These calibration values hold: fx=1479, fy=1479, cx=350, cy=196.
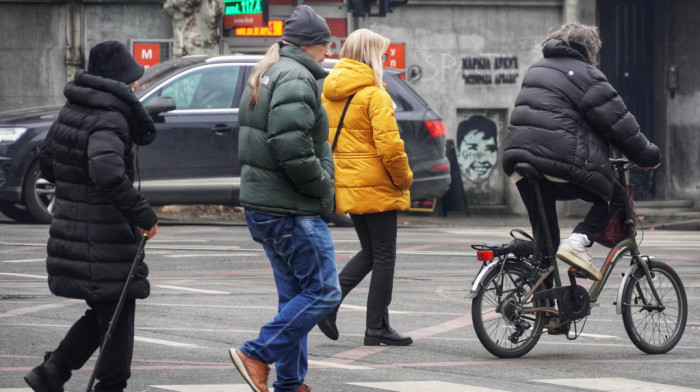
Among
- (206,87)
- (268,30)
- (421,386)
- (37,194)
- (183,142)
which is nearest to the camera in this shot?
(421,386)

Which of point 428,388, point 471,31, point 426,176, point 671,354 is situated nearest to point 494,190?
point 471,31

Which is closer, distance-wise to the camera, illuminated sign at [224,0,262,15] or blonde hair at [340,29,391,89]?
blonde hair at [340,29,391,89]

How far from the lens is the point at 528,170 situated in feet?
24.9

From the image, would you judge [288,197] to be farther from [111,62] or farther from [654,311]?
[654,311]

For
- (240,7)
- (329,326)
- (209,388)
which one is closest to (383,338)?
(329,326)

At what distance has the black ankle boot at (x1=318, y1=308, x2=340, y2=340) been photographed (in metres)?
8.00

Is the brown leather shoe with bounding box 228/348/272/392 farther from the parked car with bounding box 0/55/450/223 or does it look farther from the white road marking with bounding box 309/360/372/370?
the parked car with bounding box 0/55/450/223

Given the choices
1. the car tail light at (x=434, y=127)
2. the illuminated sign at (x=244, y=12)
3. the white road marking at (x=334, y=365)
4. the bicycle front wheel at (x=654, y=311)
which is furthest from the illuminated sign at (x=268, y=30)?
the white road marking at (x=334, y=365)

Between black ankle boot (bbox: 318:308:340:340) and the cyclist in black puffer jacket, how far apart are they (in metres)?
1.17

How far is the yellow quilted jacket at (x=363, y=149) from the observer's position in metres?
7.99

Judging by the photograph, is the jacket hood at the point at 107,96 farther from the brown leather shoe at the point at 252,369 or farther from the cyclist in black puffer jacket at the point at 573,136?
the cyclist in black puffer jacket at the point at 573,136

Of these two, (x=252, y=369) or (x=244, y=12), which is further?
(x=244, y=12)

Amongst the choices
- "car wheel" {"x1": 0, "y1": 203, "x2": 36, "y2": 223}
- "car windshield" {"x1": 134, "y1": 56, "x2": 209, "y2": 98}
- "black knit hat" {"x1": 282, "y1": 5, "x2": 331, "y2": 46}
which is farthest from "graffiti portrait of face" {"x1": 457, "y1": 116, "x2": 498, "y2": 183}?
"black knit hat" {"x1": 282, "y1": 5, "x2": 331, "y2": 46}

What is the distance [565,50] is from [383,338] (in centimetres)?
185
